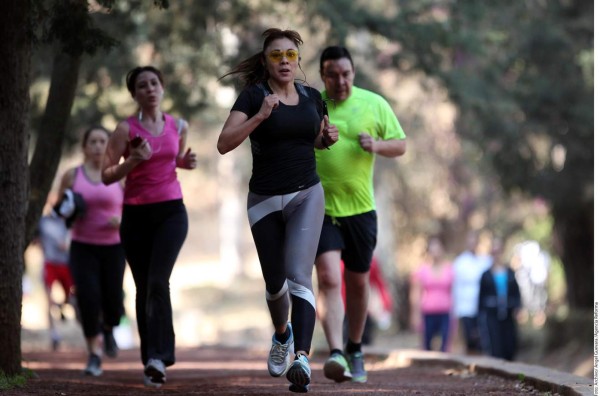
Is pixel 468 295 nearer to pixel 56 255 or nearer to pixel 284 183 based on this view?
pixel 56 255

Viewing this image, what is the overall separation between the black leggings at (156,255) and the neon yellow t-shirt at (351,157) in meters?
1.15

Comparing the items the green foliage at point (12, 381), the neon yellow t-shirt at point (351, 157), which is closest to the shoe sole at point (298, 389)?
the green foliage at point (12, 381)

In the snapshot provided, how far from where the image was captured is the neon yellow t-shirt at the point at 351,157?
30.9ft

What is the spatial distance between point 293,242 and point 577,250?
1763cm

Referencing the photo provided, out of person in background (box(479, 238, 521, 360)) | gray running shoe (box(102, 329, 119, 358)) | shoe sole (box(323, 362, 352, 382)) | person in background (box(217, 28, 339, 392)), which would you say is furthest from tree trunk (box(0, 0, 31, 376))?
person in background (box(479, 238, 521, 360))

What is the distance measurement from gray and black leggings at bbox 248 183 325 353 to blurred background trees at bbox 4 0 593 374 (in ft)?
8.03

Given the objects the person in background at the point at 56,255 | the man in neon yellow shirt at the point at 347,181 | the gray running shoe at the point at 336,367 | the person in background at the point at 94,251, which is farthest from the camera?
the person in background at the point at 56,255

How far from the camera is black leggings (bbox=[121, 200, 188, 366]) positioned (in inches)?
357

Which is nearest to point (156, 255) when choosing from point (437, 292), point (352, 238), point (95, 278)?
point (352, 238)

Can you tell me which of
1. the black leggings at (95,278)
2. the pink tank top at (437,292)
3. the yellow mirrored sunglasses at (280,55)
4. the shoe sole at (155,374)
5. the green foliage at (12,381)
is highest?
the yellow mirrored sunglasses at (280,55)

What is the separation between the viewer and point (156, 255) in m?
9.08

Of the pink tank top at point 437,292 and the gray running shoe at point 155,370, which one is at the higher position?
the pink tank top at point 437,292

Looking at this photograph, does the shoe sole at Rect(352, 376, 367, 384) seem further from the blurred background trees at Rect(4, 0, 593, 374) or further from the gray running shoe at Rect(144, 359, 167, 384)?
the blurred background trees at Rect(4, 0, 593, 374)

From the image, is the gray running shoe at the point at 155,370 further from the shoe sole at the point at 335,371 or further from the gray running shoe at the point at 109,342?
the gray running shoe at the point at 109,342
